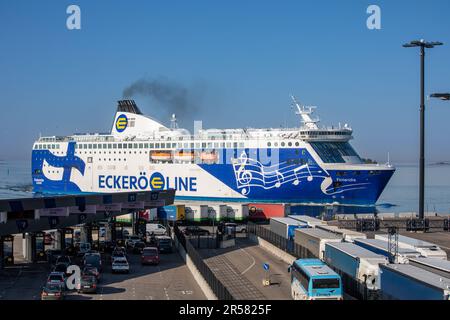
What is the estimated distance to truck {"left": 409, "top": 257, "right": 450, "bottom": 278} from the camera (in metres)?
16.4

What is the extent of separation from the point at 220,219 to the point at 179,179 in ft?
57.1

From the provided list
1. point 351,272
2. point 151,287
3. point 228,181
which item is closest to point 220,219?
point 228,181

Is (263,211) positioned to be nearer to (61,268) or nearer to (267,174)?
(267,174)

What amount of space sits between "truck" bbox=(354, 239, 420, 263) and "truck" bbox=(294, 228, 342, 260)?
1260mm

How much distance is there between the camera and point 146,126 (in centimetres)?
7350

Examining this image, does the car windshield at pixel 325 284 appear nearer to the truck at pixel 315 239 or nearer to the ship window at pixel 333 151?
the truck at pixel 315 239

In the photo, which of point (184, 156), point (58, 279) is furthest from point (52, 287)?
point (184, 156)

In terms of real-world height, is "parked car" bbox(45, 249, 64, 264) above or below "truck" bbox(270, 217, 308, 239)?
below

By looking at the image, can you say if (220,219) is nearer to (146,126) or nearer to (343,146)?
(343,146)

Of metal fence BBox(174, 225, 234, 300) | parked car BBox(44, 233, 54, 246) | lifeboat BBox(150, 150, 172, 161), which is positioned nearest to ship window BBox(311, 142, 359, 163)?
lifeboat BBox(150, 150, 172, 161)

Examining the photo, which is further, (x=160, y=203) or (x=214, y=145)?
(x=214, y=145)

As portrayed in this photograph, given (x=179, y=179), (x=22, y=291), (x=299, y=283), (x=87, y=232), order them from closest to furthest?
(x=299, y=283)
(x=22, y=291)
(x=87, y=232)
(x=179, y=179)

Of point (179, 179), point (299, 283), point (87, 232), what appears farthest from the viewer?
point (179, 179)

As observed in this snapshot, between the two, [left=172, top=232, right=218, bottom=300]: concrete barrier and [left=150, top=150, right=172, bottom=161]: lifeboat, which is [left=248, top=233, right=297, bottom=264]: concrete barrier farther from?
[left=150, top=150, right=172, bottom=161]: lifeboat
